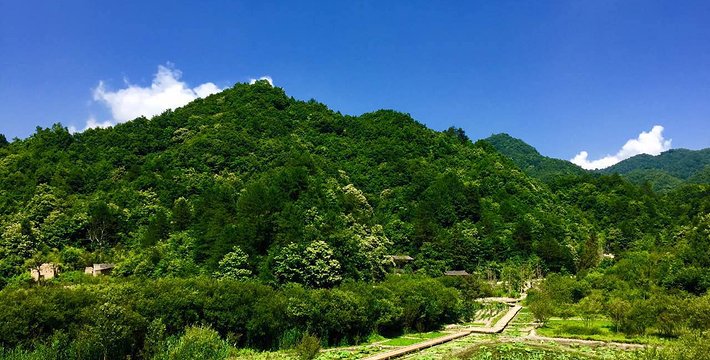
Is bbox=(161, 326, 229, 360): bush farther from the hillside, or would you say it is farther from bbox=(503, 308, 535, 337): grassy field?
bbox=(503, 308, 535, 337): grassy field

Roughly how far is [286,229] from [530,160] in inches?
5360

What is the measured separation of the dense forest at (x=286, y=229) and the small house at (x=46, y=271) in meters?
0.76

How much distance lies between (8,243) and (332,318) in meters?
41.1

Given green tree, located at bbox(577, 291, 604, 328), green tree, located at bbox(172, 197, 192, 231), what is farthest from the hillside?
green tree, located at bbox(577, 291, 604, 328)

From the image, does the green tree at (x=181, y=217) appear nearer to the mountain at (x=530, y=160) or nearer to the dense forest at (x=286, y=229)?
the dense forest at (x=286, y=229)

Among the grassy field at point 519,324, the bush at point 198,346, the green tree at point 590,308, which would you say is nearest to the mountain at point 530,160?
the grassy field at point 519,324

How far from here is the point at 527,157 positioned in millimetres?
164250

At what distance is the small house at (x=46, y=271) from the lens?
46062 mm

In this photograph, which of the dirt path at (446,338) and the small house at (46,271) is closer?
the dirt path at (446,338)

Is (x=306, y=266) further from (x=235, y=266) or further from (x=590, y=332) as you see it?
(x=590, y=332)

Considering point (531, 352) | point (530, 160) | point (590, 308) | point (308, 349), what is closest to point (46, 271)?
point (308, 349)

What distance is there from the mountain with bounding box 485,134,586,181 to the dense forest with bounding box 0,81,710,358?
37687 millimetres

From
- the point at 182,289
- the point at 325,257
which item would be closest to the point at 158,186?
the point at 325,257

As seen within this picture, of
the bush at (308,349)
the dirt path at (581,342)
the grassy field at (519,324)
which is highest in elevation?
the bush at (308,349)
